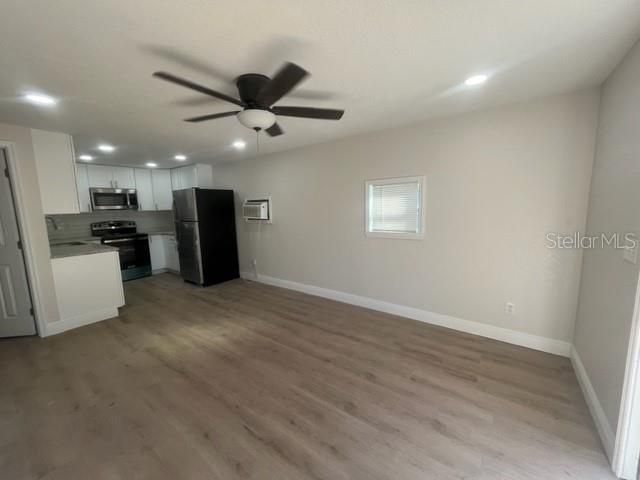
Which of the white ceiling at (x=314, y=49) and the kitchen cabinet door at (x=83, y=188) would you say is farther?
the kitchen cabinet door at (x=83, y=188)

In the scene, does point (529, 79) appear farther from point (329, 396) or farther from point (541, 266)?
point (329, 396)

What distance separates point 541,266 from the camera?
2.50 meters

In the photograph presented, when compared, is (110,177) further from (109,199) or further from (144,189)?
(144,189)

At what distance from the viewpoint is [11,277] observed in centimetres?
304

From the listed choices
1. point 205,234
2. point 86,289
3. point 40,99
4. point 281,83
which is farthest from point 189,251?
point 281,83

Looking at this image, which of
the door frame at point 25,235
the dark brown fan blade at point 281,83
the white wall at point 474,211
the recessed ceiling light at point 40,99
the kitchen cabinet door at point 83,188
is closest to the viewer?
the dark brown fan blade at point 281,83

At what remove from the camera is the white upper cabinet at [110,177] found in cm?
486

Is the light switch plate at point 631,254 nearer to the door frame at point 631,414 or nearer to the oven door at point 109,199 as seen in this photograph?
Result: the door frame at point 631,414

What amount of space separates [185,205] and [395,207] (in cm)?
383

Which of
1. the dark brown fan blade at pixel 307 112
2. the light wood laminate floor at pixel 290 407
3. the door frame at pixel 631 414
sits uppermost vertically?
the dark brown fan blade at pixel 307 112

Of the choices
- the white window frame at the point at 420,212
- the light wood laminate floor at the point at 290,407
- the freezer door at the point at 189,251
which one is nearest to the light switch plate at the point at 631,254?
the light wood laminate floor at the point at 290,407

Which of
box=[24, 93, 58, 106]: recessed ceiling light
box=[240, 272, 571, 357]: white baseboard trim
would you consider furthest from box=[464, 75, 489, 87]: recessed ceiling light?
box=[24, 93, 58, 106]: recessed ceiling light

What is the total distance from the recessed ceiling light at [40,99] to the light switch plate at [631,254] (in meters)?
4.14

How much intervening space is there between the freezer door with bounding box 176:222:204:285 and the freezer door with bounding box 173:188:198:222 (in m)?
0.11
